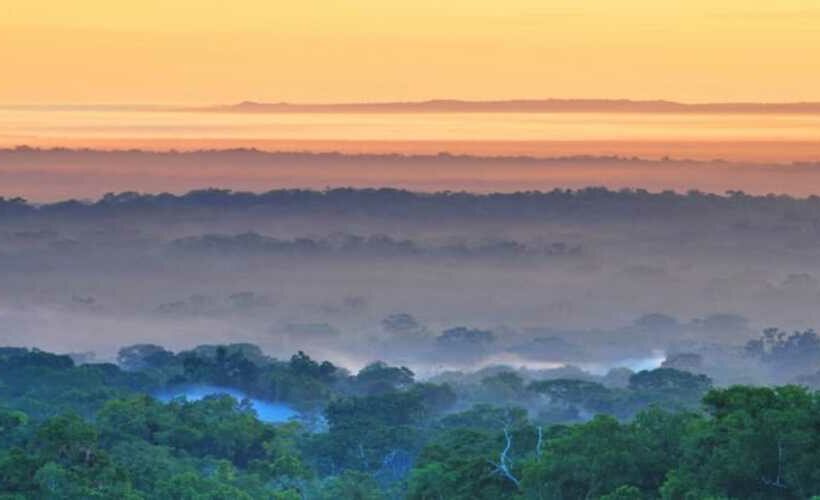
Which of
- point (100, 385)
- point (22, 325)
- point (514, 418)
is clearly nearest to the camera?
point (514, 418)

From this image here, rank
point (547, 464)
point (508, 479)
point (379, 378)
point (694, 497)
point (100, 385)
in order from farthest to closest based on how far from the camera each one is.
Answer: point (379, 378) → point (100, 385) → point (508, 479) → point (547, 464) → point (694, 497)

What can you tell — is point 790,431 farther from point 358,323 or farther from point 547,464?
point 358,323

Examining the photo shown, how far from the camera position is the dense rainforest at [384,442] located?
2550 cm

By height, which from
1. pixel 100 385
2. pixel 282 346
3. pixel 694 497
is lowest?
pixel 694 497

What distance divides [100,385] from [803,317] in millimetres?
136807

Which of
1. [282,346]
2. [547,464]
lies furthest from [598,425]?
[282,346]

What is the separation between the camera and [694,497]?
2475cm

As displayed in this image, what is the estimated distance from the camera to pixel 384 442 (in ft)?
177

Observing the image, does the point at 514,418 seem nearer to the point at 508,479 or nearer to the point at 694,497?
the point at 508,479

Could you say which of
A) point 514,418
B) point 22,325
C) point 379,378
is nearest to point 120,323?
point 22,325

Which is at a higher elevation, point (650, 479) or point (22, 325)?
point (22, 325)

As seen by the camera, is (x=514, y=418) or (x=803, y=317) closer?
(x=514, y=418)

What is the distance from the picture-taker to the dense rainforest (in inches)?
1004

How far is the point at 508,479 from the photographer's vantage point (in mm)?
30406
